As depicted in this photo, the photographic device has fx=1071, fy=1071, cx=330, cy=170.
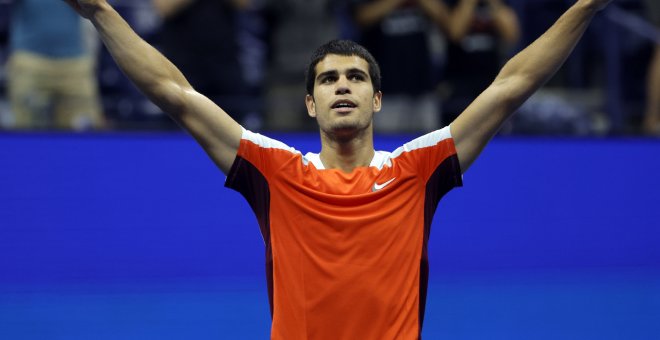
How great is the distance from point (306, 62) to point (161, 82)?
12.8 ft

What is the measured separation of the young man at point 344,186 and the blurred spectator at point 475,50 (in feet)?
13.6

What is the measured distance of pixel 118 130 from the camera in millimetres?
7176

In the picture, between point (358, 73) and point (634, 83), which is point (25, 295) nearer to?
point (358, 73)

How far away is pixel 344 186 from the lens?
12.8ft

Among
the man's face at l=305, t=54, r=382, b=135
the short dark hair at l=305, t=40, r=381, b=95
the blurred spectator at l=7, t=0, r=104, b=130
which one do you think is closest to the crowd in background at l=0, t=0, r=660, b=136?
the blurred spectator at l=7, t=0, r=104, b=130

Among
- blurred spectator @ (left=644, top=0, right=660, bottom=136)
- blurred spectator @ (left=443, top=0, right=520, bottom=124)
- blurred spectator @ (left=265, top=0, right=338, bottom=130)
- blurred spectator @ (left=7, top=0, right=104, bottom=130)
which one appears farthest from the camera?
blurred spectator @ (left=644, top=0, right=660, bottom=136)

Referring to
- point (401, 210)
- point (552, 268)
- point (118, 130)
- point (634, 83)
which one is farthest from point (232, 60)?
point (401, 210)

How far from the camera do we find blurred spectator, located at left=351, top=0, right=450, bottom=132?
7.70m

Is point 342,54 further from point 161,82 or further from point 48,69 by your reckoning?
point 48,69

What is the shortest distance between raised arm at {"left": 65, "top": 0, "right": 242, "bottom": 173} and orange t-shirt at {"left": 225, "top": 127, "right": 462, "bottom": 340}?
0.10m

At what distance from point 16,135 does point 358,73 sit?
3703mm

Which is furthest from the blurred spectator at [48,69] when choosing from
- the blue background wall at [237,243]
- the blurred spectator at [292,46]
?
the blurred spectator at [292,46]

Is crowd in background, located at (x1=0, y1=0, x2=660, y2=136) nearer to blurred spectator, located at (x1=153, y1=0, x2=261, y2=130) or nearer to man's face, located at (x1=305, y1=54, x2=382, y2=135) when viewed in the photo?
blurred spectator, located at (x1=153, y1=0, x2=261, y2=130)

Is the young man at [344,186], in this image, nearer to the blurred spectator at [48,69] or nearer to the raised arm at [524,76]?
the raised arm at [524,76]
